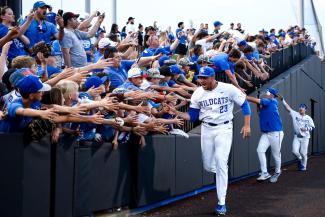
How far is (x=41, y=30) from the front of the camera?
9.04 meters

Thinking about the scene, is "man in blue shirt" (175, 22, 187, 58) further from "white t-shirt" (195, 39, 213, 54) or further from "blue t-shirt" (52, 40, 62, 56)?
"blue t-shirt" (52, 40, 62, 56)

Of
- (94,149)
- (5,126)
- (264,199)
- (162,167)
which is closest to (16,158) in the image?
(5,126)

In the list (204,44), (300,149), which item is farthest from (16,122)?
(300,149)

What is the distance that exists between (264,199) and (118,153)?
3.42 meters

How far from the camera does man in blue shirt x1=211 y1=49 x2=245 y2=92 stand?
11789 millimetres

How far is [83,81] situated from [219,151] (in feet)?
7.85

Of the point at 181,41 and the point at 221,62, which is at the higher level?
the point at 181,41

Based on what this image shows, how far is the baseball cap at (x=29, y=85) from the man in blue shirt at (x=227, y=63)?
22.3 ft

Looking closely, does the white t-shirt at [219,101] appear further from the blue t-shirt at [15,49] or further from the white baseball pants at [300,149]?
the white baseball pants at [300,149]

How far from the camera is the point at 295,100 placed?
62.7 ft

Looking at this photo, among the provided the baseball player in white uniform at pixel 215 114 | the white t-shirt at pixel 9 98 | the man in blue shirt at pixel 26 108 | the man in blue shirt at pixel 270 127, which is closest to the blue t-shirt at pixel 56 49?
the baseball player in white uniform at pixel 215 114

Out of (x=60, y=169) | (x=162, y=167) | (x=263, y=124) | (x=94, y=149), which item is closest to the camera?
(x=60, y=169)

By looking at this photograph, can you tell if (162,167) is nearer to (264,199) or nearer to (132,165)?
(132,165)

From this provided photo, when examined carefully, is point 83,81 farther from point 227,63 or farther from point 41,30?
point 227,63
